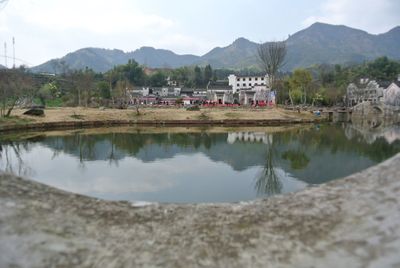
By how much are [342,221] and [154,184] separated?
1129 centimetres

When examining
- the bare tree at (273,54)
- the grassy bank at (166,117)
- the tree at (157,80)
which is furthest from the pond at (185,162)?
the tree at (157,80)

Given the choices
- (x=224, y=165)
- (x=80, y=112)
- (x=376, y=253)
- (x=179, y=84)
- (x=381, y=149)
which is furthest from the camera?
(x=179, y=84)

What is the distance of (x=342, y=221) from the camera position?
4750mm

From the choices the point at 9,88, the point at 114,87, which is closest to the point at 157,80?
the point at 114,87

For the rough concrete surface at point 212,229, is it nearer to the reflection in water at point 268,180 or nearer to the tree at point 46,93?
the reflection in water at point 268,180

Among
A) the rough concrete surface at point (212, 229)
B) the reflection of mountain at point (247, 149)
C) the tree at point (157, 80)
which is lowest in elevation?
the reflection of mountain at point (247, 149)

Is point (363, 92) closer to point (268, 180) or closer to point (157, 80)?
point (157, 80)

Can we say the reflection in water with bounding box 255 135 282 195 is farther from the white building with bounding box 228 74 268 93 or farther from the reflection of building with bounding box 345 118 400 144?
the white building with bounding box 228 74 268 93

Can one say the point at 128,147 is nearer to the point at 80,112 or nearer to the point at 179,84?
the point at 80,112

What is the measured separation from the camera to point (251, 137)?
34.9 m

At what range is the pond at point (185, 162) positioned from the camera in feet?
47.4

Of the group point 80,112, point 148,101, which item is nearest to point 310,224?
point 80,112

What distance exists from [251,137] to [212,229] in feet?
99.7

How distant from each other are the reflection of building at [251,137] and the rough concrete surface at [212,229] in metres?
26.1
